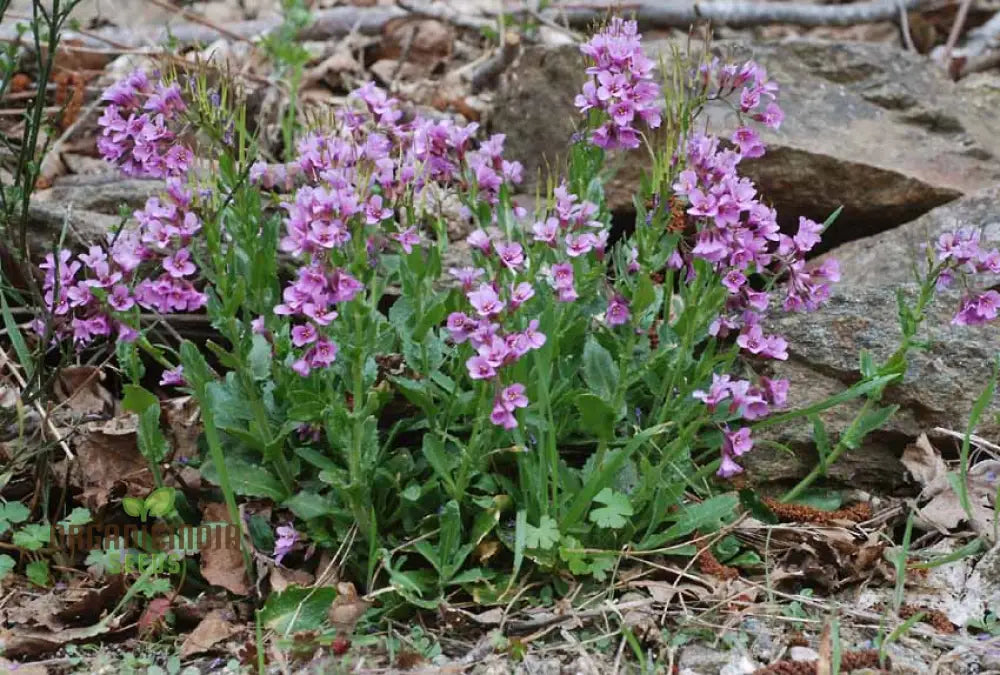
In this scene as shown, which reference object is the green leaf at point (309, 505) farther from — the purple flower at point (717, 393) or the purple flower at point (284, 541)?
the purple flower at point (717, 393)

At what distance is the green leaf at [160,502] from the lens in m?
2.53

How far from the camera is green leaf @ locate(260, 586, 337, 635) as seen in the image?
2.36 m

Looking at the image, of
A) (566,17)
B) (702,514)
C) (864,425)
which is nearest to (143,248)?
(702,514)

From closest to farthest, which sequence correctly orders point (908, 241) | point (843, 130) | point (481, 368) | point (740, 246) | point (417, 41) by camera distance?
point (481, 368)
point (740, 246)
point (908, 241)
point (843, 130)
point (417, 41)

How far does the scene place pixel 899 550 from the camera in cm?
258

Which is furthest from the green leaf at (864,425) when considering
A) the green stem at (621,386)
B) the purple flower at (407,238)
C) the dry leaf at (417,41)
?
the dry leaf at (417,41)

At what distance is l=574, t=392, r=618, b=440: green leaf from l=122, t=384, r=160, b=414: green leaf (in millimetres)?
1019

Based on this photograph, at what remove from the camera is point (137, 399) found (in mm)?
2496

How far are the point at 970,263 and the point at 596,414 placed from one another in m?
0.92

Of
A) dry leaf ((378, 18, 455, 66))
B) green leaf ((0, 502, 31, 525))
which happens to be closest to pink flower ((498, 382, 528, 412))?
green leaf ((0, 502, 31, 525))

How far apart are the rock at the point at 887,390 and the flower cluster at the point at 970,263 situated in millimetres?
412

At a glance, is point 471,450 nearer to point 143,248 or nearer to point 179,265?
point 179,265

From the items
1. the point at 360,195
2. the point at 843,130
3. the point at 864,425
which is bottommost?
the point at 864,425

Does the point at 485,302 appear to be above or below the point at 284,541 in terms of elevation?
above
